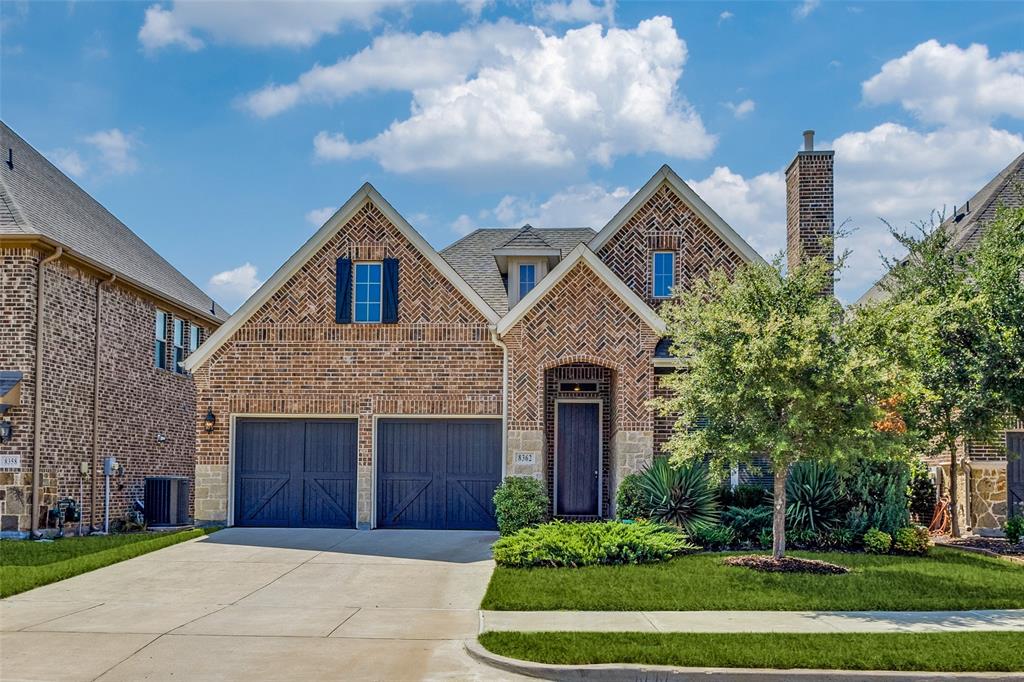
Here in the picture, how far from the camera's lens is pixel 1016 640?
9.63m

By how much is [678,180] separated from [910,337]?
8260mm

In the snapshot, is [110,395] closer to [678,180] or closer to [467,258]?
[467,258]

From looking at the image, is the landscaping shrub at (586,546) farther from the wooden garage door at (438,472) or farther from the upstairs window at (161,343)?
the upstairs window at (161,343)

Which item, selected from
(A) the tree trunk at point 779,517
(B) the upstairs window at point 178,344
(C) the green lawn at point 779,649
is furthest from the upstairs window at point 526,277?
(C) the green lawn at point 779,649

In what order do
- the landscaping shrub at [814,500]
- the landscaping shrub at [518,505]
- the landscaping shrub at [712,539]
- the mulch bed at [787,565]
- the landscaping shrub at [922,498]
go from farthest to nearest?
the landscaping shrub at [922,498], the landscaping shrub at [518,505], the landscaping shrub at [814,500], the landscaping shrub at [712,539], the mulch bed at [787,565]

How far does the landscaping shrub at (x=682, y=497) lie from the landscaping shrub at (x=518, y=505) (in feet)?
6.14

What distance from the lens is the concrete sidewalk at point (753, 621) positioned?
33.5 ft

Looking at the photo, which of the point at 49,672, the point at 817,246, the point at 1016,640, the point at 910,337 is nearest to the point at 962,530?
the point at 817,246

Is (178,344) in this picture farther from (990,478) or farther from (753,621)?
(990,478)

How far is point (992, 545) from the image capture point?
17.6 metres

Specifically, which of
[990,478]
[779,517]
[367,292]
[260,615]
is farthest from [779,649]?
[990,478]

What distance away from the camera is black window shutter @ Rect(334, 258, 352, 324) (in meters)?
19.4

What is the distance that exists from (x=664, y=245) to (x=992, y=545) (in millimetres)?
8486

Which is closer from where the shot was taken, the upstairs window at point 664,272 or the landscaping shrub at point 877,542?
the landscaping shrub at point 877,542
